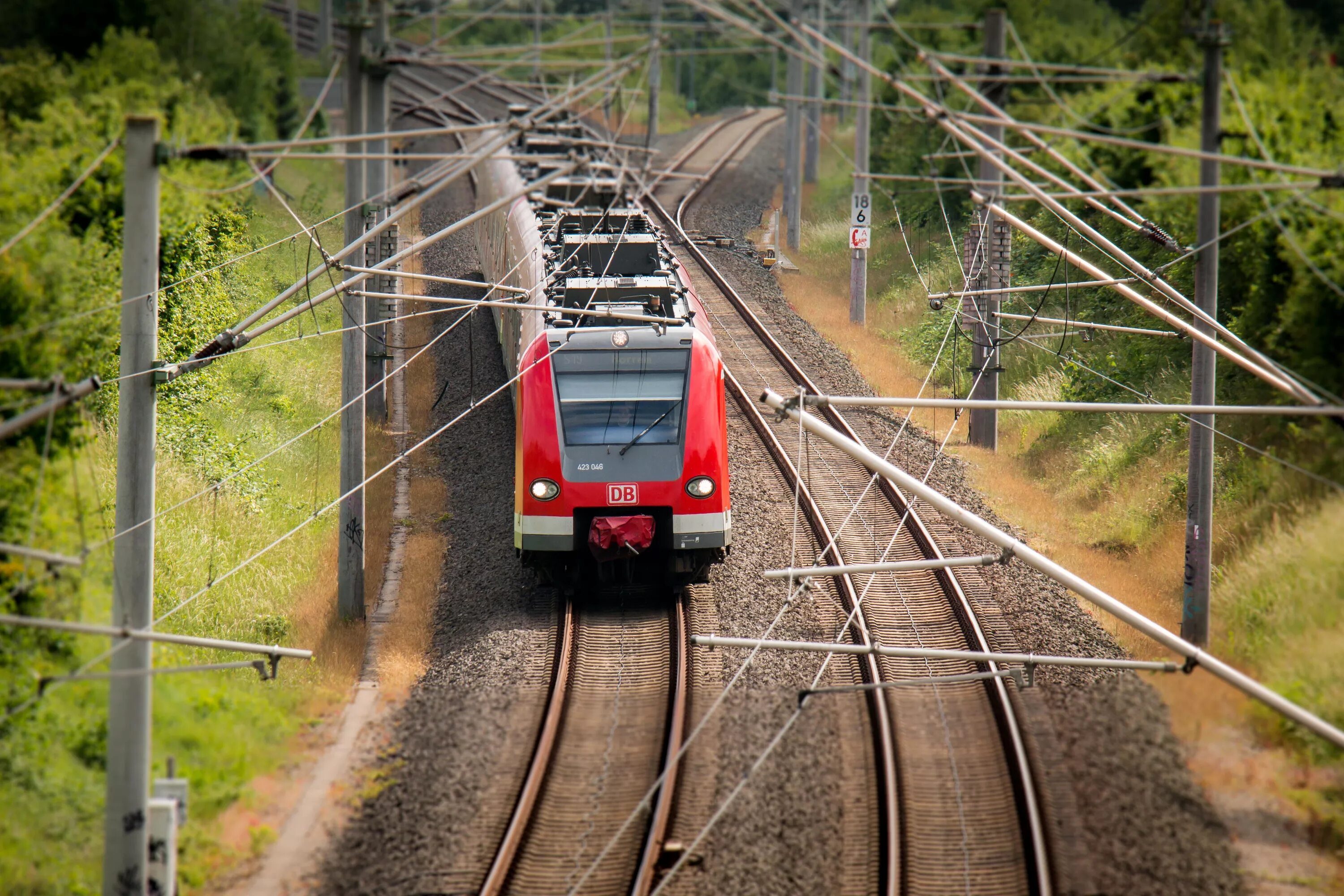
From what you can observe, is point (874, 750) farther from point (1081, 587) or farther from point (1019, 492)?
point (1019, 492)

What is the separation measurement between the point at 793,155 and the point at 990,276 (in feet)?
53.6

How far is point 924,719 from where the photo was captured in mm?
12766

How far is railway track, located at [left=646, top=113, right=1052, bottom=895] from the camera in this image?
1049 centimetres

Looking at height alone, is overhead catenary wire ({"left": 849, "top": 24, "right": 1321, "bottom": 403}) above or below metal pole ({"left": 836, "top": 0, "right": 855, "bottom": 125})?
below

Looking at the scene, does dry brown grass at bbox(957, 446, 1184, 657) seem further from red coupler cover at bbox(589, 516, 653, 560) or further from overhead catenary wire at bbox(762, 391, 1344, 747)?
overhead catenary wire at bbox(762, 391, 1344, 747)

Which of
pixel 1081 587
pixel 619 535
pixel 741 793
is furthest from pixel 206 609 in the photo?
pixel 1081 587

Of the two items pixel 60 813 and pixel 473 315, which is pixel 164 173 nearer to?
pixel 60 813

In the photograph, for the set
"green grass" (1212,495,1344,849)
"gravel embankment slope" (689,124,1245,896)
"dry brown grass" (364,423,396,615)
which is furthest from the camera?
"dry brown grass" (364,423,396,615)

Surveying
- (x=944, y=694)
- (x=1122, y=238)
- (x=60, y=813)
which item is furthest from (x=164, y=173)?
(x=1122, y=238)

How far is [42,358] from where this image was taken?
12141 mm

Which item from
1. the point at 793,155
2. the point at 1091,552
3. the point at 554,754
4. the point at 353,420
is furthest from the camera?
the point at 793,155

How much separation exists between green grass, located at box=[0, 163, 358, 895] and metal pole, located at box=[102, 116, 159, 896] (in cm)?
139

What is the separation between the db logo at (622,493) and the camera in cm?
1439

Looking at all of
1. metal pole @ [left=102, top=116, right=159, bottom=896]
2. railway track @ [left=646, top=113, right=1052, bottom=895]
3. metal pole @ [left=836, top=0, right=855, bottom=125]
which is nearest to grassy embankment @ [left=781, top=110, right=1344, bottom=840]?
railway track @ [left=646, top=113, right=1052, bottom=895]
